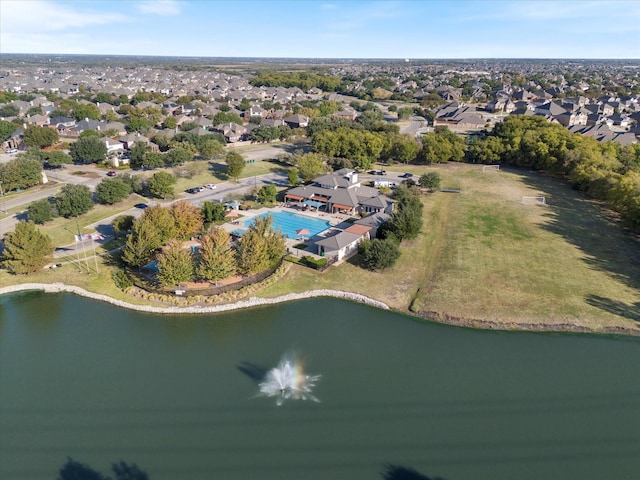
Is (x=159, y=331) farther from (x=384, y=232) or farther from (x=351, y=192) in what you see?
(x=351, y=192)

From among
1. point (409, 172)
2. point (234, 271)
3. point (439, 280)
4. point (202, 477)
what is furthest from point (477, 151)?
point (202, 477)

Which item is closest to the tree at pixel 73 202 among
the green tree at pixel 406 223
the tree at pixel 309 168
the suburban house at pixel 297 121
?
the tree at pixel 309 168

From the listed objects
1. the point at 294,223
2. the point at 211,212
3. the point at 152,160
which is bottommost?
the point at 294,223

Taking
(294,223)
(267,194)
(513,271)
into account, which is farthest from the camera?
(267,194)

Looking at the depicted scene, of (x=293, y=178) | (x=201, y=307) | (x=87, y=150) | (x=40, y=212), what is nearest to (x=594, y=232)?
(x=293, y=178)

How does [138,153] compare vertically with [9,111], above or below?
below

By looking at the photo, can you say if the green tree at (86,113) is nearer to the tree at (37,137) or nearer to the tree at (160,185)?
the tree at (37,137)

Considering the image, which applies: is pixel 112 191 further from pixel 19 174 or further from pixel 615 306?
pixel 615 306
